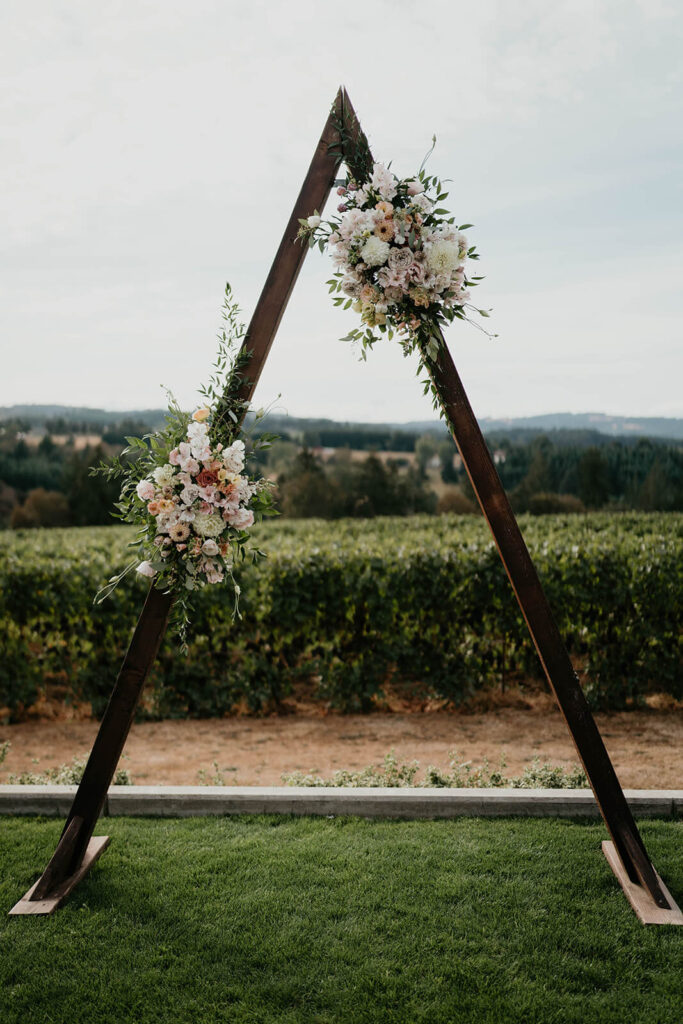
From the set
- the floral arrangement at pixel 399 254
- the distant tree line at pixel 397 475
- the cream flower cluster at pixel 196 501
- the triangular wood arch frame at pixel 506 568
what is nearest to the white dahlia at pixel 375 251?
the floral arrangement at pixel 399 254

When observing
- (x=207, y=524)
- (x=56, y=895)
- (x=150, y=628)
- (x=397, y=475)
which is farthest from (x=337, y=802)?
(x=397, y=475)

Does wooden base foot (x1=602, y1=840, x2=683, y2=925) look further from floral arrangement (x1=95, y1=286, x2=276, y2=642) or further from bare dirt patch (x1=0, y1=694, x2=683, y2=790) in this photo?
floral arrangement (x1=95, y1=286, x2=276, y2=642)

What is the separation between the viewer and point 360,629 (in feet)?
18.1

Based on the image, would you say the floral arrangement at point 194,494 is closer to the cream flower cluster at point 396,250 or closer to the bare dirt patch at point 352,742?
the cream flower cluster at point 396,250

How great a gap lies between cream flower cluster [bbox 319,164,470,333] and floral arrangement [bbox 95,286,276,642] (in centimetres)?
50

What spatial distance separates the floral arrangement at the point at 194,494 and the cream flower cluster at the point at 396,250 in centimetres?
50

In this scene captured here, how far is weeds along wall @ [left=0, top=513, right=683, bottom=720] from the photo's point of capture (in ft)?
17.8

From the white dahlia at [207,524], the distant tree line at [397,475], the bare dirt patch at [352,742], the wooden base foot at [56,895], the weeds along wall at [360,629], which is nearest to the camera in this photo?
the white dahlia at [207,524]

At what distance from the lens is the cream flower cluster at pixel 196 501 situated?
8.53 ft

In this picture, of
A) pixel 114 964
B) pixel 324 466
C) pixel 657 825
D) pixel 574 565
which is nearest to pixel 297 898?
pixel 114 964

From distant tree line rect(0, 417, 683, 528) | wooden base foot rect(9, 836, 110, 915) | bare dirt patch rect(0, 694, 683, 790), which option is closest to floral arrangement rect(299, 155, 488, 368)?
wooden base foot rect(9, 836, 110, 915)

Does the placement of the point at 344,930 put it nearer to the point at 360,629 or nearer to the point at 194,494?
the point at 194,494

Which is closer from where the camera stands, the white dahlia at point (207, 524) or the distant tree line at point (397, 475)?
the white dahlia at point (207, 524)

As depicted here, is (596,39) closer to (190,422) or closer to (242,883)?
(190,422)
